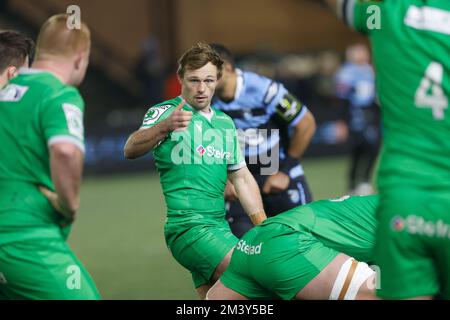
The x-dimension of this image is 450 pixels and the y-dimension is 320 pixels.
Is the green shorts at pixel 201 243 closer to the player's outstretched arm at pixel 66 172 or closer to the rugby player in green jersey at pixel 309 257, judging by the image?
the rugby player in green jersey at pixel 309 257

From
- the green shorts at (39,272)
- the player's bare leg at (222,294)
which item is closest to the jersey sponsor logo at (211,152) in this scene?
the player's bare leg at (222,294)

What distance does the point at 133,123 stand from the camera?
17.5m

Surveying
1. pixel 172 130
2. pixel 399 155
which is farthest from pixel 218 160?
pixel 399 155

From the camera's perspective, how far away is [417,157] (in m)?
4.03

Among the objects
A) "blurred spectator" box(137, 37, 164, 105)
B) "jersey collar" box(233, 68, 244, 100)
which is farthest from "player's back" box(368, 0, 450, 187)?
"blurred spectator" box(137, 37, 164, 105)

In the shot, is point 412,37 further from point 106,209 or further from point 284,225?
point 106,209

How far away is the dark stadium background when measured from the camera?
10125mm

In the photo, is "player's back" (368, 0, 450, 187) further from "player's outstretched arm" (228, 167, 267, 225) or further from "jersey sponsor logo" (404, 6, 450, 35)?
"player's outstretched arm" (228, 167, 267, 225)

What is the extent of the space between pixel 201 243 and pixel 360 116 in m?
9.49

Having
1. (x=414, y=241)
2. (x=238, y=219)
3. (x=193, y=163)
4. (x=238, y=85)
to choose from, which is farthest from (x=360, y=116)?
(x=414, y=241)

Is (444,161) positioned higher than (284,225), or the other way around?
(444,161)

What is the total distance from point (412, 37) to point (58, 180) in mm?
1883

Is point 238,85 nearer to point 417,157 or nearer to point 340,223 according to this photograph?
point 340,223

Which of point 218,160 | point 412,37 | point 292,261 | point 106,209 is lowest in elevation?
point 106,209
